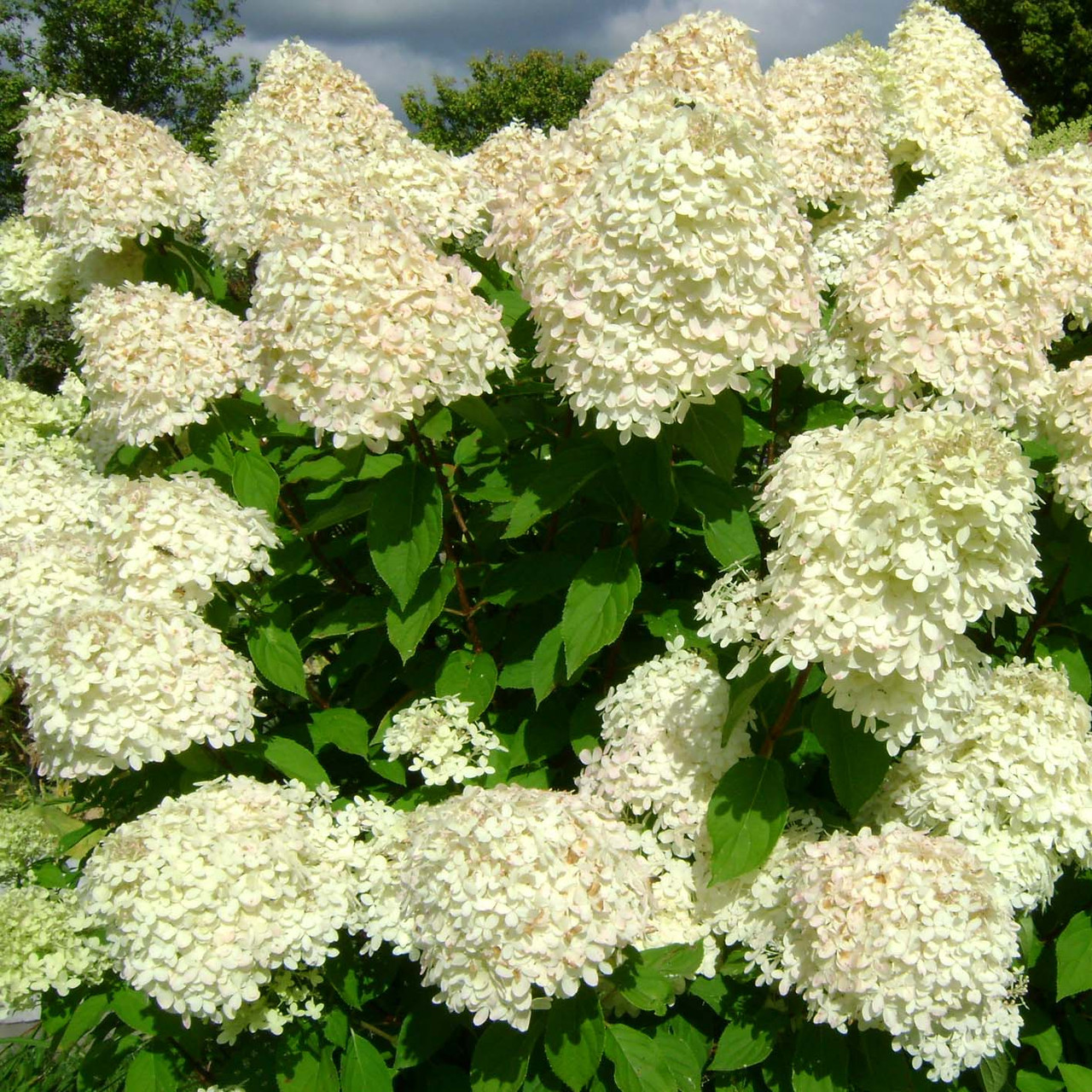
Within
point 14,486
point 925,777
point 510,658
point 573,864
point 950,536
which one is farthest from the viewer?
point 14,486

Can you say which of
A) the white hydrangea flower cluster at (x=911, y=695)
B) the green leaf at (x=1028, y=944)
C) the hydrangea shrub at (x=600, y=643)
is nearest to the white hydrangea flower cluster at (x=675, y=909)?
the hydrangea shrub at (x=600, y=643)

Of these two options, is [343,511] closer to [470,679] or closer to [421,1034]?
[470,679]

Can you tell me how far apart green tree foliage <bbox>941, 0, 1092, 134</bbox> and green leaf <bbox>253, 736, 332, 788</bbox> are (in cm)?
2286

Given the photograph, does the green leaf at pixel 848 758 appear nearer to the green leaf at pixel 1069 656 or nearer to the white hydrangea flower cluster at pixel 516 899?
the white hydrangea flower cluster at pixel 516 899

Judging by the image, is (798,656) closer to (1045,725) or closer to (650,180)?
(1045,725)

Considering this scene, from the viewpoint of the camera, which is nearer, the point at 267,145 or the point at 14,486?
the point at 14,486

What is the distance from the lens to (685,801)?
2.33m

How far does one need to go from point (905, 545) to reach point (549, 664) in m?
1.03

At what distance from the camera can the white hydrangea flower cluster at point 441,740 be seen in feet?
8.00

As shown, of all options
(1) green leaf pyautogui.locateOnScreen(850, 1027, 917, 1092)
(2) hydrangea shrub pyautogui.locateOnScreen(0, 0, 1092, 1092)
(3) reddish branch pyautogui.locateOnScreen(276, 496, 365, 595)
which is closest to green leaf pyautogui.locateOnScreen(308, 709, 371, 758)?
(2) hydrangea shrub pyautogui.locateOnScreen(0, 0, 1092, 1092)

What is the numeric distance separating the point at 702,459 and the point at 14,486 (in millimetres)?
2130

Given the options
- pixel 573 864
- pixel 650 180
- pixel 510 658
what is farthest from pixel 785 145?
pixel 573 864

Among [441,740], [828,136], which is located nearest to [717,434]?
[441,740]

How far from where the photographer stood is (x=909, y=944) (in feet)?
6.13
